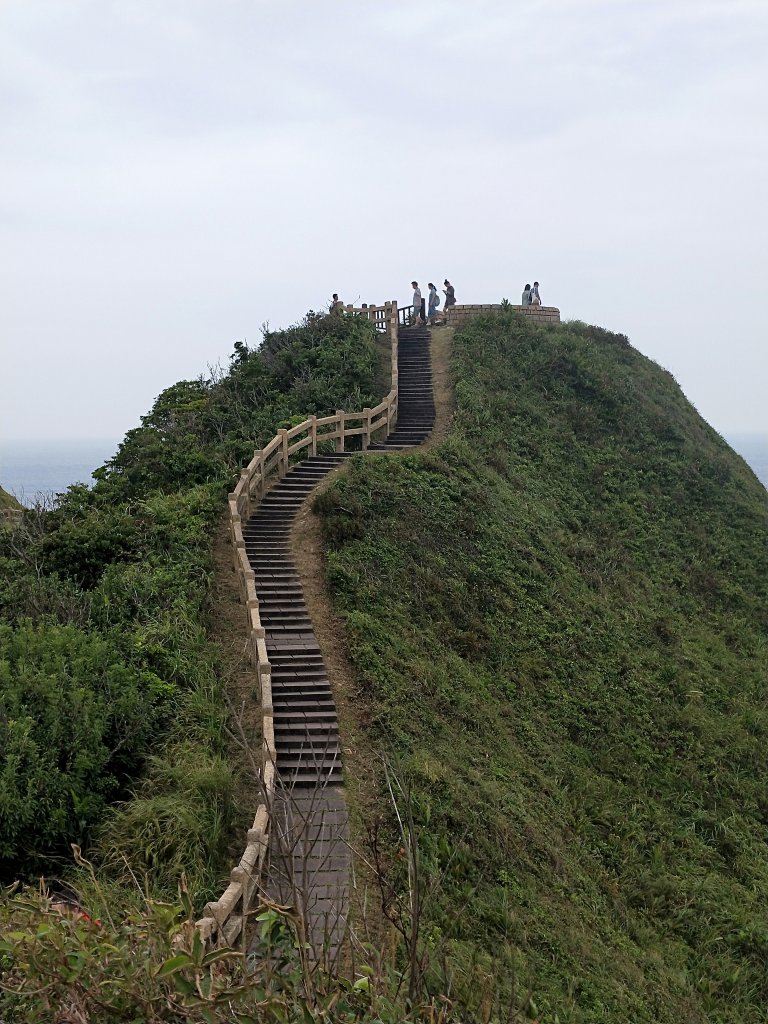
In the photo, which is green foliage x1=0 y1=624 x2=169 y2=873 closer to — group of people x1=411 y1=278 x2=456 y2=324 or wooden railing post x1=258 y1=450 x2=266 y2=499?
wooden railing post x1=258 y1=450 x2=266 y2=499

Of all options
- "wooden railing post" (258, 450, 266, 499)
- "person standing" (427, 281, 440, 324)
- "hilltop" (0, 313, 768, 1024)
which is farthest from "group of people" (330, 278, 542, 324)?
"wooden railing post" (258, 450, 266, 499)

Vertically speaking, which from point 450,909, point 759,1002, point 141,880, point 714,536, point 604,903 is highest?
point 714,536

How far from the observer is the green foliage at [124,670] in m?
10.7

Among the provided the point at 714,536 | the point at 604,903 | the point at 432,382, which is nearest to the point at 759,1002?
the point at 604,903

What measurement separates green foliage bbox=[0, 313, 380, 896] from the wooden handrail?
0.65 meters

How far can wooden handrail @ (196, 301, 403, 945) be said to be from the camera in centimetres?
887

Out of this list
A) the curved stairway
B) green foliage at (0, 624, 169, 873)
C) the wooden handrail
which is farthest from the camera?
green foliage at (0, 624, 169, 873)

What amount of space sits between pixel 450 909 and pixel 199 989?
21.6ft

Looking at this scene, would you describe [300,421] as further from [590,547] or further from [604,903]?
[604,903]

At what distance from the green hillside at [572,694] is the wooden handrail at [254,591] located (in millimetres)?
1734

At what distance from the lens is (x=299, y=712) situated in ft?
46.6

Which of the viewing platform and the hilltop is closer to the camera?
the hilltop

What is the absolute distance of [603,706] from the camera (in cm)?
1778

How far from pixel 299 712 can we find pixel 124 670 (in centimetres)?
271
